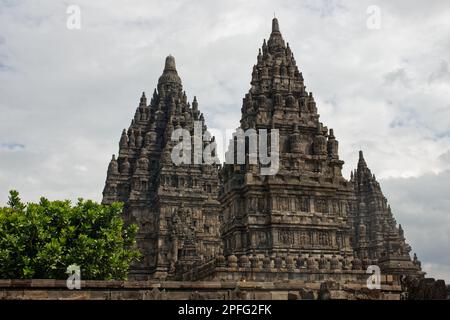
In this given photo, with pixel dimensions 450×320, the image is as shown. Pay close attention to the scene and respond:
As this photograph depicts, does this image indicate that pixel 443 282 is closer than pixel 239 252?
Yes

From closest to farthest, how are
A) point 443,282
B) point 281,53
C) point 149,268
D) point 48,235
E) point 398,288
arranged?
1. point 443,282
2. point 398,288
3. point 48,235
4. point 281,53
5. point 149,268

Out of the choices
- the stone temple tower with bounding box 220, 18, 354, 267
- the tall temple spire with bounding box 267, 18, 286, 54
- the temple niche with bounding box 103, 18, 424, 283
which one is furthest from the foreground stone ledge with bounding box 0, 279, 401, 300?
the tall temple spire with bounding box 267, 18, 286, 54

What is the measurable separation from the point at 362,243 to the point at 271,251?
29.7 meters

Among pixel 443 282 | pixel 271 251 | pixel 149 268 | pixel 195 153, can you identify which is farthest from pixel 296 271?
pixel 195 153

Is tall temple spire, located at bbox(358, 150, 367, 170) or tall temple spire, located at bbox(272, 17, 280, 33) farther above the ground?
tall temple spire, located at bbox(272, 17, 280, 33)

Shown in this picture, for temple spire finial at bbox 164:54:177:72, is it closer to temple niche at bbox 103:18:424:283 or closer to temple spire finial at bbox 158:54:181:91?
temple spire finial at bbox 158:54:181:91

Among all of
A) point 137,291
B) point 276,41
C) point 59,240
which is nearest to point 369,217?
point 276,41

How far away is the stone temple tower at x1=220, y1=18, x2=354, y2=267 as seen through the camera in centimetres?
3962

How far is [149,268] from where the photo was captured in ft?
195

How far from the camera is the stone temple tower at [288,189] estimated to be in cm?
3962

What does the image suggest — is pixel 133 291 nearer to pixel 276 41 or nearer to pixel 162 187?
pixel 276 41

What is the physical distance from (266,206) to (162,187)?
22710mm

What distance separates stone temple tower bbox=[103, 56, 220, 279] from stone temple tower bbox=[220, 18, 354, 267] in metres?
14.1

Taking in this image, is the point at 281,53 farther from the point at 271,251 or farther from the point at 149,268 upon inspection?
the point at 149,268
